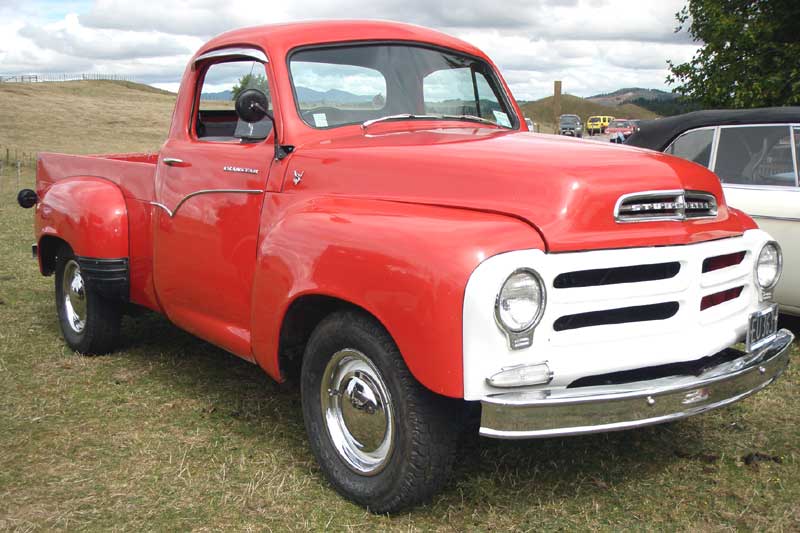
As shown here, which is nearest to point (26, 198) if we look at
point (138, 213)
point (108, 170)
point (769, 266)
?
point (108, 170)

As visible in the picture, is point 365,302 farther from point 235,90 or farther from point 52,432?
point 52,432

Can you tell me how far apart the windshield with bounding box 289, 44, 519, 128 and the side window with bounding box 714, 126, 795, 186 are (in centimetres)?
216

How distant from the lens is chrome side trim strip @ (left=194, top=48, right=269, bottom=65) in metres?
4.09

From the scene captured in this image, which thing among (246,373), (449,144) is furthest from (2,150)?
(449,144)

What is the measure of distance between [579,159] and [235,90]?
1.95 metres

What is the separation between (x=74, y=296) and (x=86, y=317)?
270mm

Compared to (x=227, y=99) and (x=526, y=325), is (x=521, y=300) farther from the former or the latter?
(x=227, y=99)

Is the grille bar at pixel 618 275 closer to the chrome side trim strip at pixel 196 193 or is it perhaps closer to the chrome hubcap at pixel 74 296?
the chrome side trim strip at pixel 196 193

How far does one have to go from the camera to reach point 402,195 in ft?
10.9

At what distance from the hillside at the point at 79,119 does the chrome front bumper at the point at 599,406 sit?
27.9m

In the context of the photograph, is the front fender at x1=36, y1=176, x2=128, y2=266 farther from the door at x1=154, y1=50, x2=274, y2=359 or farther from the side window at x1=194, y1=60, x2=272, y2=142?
the side window at x1=194, y1=60, x2=272, y2=142

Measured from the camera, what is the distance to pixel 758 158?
5.70 metres

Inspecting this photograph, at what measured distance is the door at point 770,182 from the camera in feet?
17.4

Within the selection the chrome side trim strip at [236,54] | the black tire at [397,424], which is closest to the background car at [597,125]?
the chrome side trim strip at [236,54]
